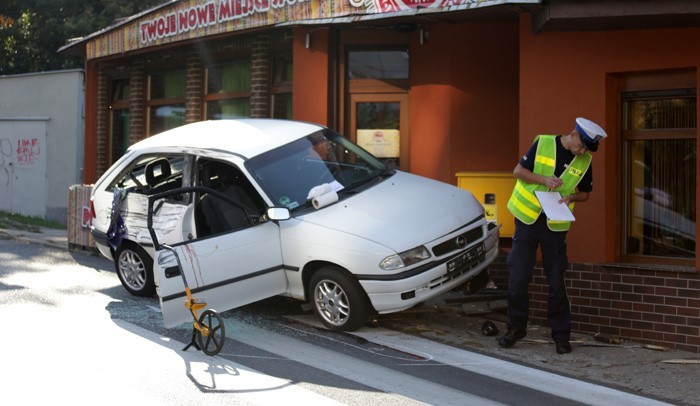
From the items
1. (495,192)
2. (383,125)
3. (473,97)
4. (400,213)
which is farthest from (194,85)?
(400,213)

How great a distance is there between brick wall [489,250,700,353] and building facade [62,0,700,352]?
1 cm

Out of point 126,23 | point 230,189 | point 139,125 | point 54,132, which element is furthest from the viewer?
point 54,132

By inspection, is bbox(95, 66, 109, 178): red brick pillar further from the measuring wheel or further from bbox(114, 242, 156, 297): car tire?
the measuring wheel

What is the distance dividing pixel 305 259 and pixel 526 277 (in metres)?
1.90

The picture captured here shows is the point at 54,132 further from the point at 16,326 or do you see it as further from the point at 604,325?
the point at 604,325

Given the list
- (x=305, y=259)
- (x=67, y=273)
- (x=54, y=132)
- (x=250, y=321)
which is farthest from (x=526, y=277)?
(x=54, y=132)

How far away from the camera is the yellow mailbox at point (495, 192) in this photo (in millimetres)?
11875

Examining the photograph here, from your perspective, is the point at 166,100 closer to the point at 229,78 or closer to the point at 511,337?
the point at 229,78

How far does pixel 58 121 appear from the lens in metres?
23.2

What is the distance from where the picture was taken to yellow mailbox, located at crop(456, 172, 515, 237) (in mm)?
11875

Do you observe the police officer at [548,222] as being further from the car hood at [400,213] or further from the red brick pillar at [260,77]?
the red brick pillar at [260,77]

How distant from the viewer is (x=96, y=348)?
26.1 ft

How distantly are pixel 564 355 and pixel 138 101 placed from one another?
11.8 metres

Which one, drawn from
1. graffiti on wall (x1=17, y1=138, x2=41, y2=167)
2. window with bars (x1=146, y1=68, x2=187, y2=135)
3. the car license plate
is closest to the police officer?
the car license plate
